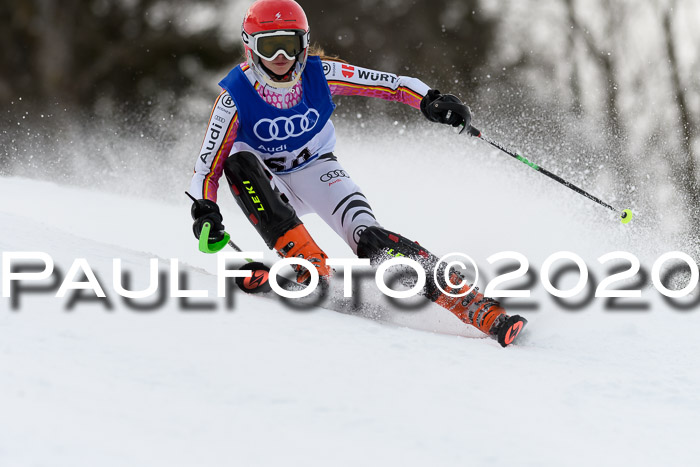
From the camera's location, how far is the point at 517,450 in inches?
79.2

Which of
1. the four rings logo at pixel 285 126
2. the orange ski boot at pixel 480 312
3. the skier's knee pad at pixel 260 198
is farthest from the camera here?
the four rings logo at pixel 285 126

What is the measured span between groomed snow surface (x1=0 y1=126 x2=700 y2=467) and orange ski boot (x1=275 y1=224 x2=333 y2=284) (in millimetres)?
290

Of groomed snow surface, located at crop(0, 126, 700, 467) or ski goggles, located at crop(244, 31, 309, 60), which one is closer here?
groomed snow surface, located at crop(0, 126, 700, 467)

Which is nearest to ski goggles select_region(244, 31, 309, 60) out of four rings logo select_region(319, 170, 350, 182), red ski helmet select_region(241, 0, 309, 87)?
red ski helmet select_region(241, 0, 309, 87)

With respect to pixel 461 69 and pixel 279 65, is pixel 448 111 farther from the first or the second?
pixel 461 69

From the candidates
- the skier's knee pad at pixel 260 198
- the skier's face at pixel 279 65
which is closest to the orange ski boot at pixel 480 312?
the skier's knee pad at pixel 260 198

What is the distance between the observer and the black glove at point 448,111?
3664mm

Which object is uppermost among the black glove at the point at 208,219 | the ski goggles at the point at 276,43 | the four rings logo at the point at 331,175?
the ski goggles at the point at 276,43

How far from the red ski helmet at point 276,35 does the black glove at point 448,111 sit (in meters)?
0.66

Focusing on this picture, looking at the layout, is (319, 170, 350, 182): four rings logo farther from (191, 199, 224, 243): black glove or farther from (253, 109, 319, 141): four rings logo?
(191, 199, 224, 243): black glove

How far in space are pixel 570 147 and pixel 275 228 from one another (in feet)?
34.8

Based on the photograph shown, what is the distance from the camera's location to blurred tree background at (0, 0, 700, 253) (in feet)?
42.6

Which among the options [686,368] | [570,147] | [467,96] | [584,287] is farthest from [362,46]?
[686,368]

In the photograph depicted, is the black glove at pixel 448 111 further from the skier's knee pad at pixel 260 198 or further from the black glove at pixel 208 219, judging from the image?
the black glove at pixel 208 219
